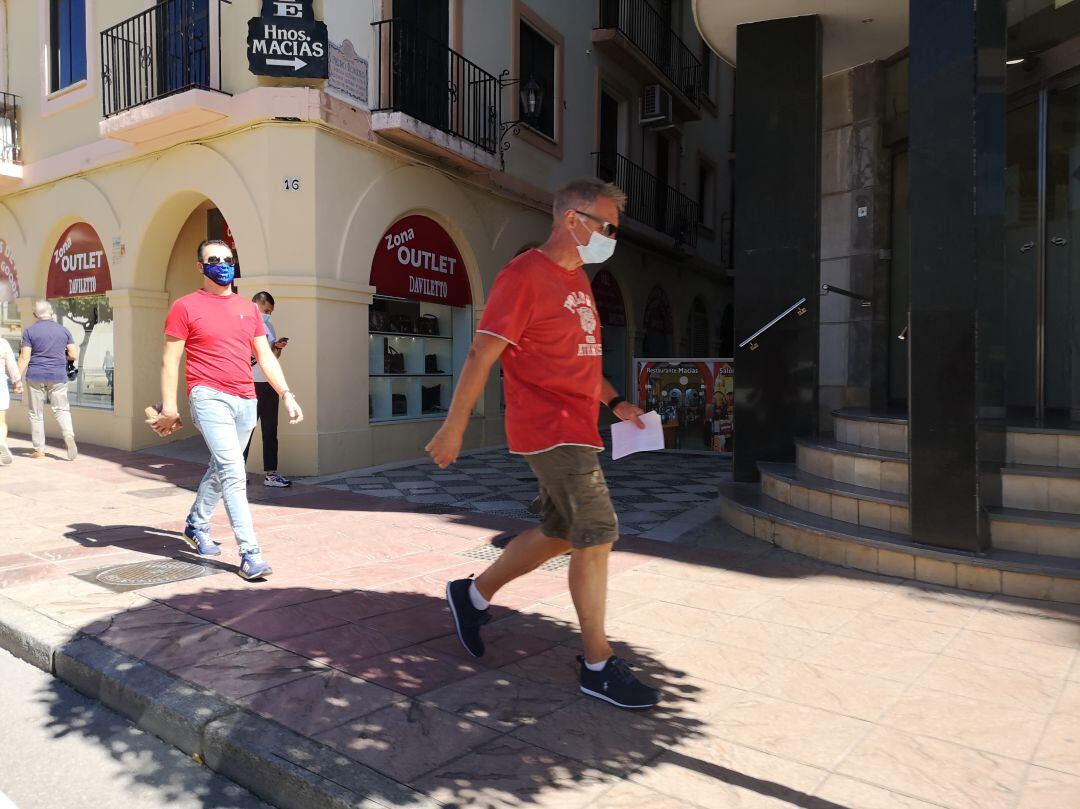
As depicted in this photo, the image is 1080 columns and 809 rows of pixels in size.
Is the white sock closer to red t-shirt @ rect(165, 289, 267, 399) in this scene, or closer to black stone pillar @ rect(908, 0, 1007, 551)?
red t-shirt @ rect(165, 289, 267, 399)

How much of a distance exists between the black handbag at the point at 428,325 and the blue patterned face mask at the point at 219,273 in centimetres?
690

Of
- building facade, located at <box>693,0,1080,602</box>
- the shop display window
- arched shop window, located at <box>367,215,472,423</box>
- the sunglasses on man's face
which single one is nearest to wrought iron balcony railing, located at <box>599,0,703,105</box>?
arched shop window, located at <box>367,215,472,423</box>

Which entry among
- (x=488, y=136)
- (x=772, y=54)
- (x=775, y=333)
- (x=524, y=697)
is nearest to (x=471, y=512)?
(x=775, y=333)

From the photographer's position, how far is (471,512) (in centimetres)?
713

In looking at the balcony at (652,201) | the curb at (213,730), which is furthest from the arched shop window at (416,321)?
the curb at (213,730)

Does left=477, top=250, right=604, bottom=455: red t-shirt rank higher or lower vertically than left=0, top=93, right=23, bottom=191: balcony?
lower

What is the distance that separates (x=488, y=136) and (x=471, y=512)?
24.4ft

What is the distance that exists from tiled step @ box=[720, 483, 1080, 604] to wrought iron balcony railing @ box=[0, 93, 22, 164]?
1391 cm

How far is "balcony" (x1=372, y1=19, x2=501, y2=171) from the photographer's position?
10.3 m

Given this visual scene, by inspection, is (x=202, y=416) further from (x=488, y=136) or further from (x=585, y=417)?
(x=488, y=136)

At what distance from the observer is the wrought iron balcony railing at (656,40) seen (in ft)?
53.0

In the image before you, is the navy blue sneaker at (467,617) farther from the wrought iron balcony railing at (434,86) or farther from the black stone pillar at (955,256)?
the wrought iron balcony railing at (434,86)

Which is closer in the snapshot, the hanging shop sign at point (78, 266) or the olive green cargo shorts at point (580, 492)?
the olive green cargo shorts at point (580, 492)

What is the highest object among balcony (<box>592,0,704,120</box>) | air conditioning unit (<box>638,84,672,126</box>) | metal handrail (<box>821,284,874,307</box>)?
balcony (<box>592,0,704,120</box>)
